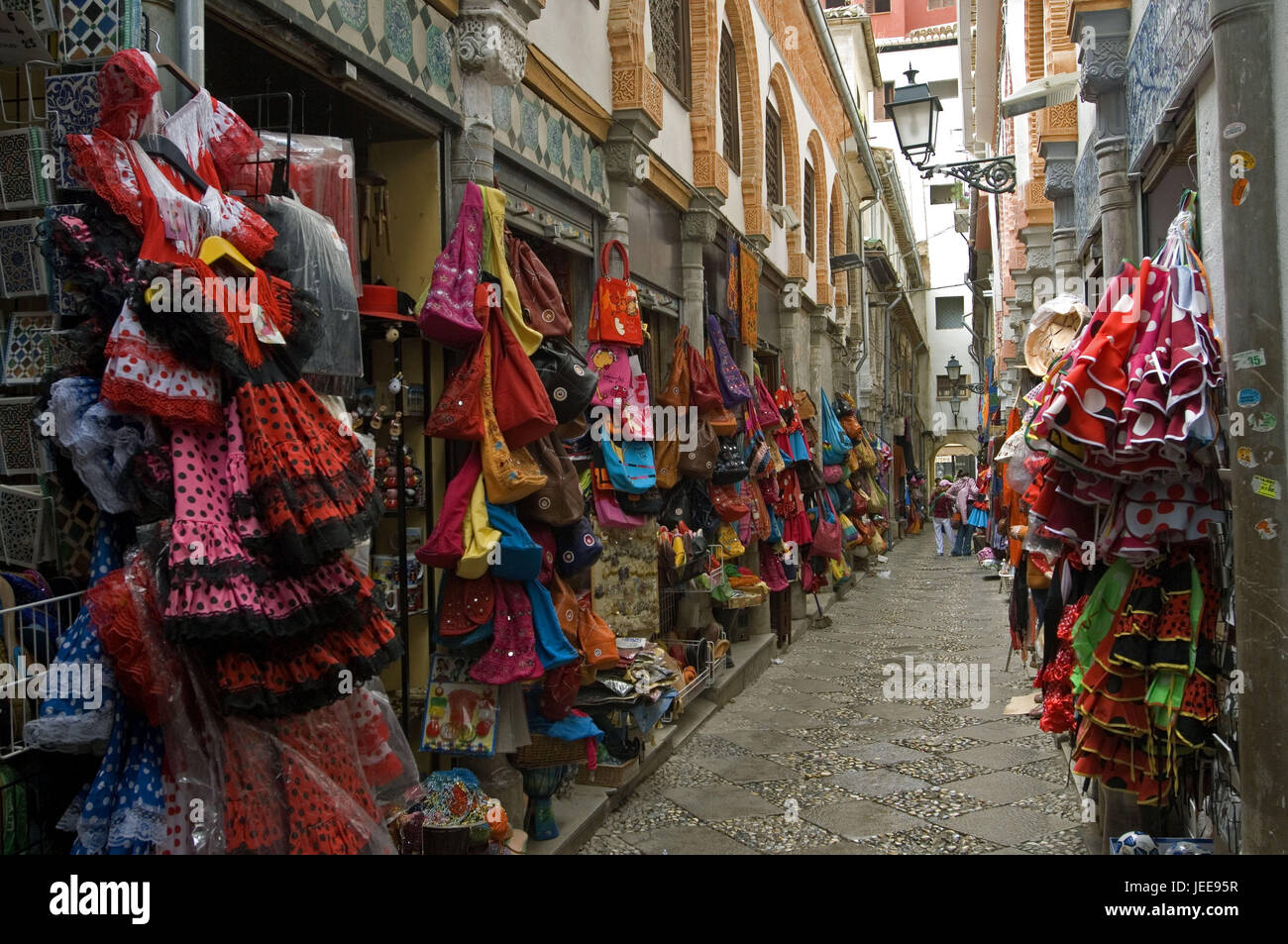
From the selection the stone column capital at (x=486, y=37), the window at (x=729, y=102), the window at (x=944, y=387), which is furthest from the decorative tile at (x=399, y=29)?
the window at (x=944, y=387)

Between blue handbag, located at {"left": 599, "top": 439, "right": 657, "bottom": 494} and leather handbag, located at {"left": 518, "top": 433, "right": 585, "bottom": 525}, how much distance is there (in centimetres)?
147

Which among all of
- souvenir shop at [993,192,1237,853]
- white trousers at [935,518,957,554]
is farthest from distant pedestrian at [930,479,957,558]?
souvenir shop at [993,192,1237,853]

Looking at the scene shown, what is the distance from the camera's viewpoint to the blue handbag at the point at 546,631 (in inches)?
186

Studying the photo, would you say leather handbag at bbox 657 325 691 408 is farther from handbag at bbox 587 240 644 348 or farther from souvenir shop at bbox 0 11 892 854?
souvenir shop at bbox 0 11 892 854

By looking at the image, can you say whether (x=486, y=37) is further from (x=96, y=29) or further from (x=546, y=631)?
(x=546, y=631)

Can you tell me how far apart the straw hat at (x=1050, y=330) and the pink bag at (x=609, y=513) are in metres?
2.50

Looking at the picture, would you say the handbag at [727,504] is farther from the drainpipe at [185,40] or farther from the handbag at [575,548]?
the drainpipe at [185,40]

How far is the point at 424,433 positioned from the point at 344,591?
84.6 inches

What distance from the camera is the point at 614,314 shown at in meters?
6.53

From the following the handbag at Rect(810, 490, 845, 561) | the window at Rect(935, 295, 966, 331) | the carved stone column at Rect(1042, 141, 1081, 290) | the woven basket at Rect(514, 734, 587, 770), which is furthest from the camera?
the window at Rect(935, 295, 966, 331)

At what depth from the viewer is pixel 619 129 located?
7004mm

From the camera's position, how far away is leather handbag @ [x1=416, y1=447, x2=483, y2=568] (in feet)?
14.8

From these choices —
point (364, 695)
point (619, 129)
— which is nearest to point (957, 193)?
point (619, 129)

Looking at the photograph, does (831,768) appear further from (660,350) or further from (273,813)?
(273,813)
